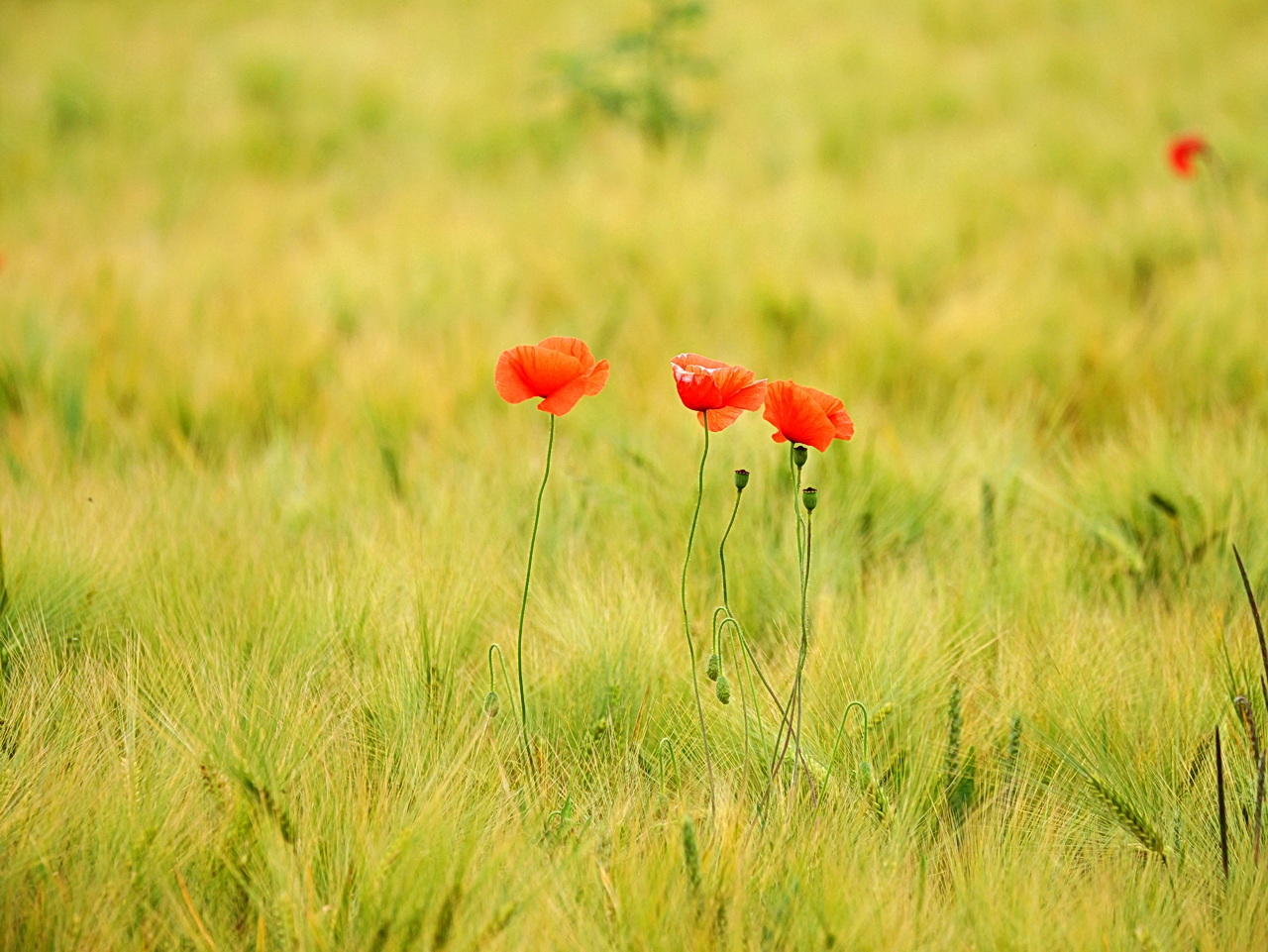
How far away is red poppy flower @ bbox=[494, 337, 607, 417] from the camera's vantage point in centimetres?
84

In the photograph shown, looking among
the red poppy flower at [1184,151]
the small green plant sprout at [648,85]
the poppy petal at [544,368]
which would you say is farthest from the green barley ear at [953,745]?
the small green plant sprout at [648,85]

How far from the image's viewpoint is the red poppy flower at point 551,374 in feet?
2.74

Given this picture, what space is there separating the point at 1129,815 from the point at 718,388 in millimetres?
564

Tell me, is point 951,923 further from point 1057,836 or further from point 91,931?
point 91,931

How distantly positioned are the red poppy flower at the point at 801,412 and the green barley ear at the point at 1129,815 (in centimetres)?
43

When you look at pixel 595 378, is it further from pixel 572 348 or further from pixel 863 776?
pixel 863 776

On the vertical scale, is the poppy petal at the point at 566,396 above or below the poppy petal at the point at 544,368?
below

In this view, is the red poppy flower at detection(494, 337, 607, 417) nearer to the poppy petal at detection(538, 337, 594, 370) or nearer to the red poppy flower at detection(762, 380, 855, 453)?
the poppy petal at detection(538, 337, 594, 370)

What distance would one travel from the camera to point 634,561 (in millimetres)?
1304

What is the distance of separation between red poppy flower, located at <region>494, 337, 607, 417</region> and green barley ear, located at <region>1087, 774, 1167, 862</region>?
62cm

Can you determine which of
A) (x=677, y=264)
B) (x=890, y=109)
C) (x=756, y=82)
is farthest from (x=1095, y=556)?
(x=756, y=82)

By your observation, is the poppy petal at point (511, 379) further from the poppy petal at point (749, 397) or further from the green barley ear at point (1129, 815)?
the green barley ear at point (1129, 815)

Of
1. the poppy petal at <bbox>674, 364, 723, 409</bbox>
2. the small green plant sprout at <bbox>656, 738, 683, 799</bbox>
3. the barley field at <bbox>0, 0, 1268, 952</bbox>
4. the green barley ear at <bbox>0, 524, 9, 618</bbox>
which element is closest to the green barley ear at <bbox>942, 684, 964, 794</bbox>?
the barley field at <bbox>0, 0, 1268, 952</bbox>

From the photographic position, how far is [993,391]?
→ 1.90m
